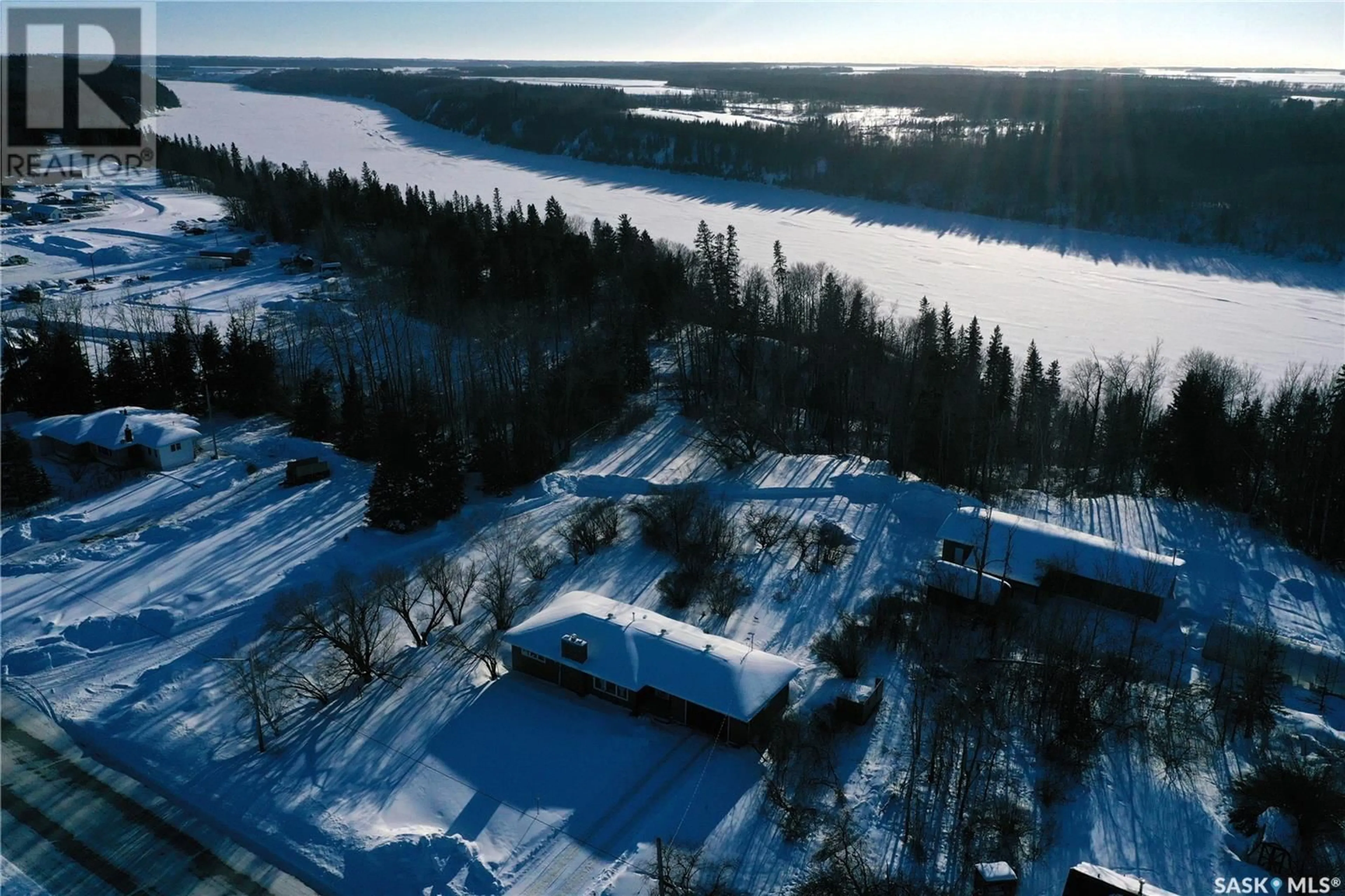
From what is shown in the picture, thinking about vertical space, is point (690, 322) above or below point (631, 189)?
below

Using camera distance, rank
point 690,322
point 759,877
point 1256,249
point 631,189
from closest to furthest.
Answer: point 759,877
point 690,322
point 1256,249
point 631,189

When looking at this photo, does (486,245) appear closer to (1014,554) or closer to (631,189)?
(1014,554)

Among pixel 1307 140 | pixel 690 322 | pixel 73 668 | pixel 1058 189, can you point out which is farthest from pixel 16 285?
pixel 1307 140

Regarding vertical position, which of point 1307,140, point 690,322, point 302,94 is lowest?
point 690,322

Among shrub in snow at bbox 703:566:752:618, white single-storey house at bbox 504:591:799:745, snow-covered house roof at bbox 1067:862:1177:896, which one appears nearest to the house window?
white single-storey house at bbox 504:591:799:745

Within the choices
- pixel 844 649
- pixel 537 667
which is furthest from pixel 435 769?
pixel 844 649

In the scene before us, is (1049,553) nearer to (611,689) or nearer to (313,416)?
(611,689)
